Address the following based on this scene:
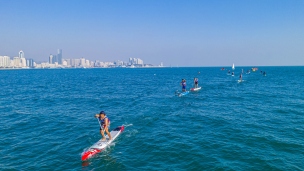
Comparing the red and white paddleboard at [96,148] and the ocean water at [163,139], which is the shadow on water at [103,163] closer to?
the ocean water at [163,139]

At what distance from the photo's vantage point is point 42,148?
52.0ft

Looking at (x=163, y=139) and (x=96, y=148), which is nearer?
(x=96, y=148)

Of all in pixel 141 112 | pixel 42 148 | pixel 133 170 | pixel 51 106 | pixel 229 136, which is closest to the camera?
pixel 133 170

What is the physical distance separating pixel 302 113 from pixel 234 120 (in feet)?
33.2

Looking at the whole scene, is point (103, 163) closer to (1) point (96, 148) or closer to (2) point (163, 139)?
(1) point (96, 148)

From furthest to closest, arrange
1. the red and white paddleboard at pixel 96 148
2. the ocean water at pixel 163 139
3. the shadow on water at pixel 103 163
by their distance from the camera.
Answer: the red and white paddleboard at pixel 96 148 < the ocean water at pixel 163 139 < the shadow on water at pixel 103 163

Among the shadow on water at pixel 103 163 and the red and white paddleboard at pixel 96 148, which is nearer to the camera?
the shadow on water at pixel 103 163

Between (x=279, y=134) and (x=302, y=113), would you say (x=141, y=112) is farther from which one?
→ (x=302, y=113)

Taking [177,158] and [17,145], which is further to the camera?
[17,145]

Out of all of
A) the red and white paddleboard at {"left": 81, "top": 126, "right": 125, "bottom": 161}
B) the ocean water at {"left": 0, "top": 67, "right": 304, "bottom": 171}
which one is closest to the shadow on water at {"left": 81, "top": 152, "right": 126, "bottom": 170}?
→ the ocean water at {"left": 0, "top": 67, "right": 304, "bottom": 171}

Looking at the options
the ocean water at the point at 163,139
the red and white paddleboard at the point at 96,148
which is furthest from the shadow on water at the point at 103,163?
the red and white paddleboard at the point at 96,148

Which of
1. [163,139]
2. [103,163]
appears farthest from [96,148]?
[163,139]

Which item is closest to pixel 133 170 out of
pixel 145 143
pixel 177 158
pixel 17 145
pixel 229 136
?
pixel 177 158

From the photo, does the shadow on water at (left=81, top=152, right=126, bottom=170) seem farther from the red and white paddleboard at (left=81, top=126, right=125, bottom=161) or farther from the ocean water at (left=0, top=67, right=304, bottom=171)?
the red and white paddleboard at (left=81, top=126, right=125, bottom=161)
